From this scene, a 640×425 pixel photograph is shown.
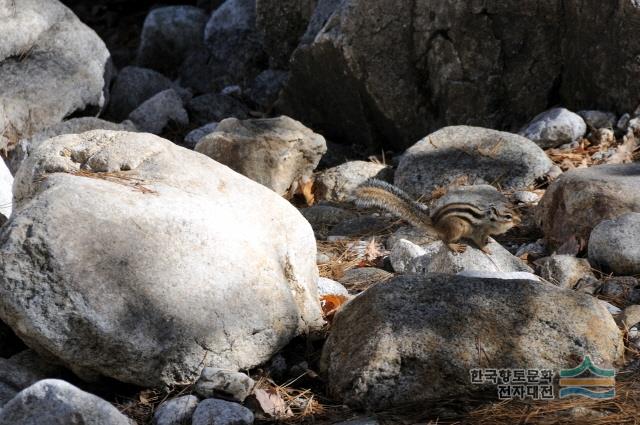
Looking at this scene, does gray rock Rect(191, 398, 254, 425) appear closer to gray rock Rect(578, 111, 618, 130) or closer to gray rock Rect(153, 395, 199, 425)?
gray rock Rect(153, 395, 199, 425)

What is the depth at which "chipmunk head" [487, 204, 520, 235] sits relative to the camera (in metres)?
5.11

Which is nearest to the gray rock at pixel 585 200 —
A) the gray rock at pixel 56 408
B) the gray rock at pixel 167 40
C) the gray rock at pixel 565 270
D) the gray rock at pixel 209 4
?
the gray rock at pixel 565 270

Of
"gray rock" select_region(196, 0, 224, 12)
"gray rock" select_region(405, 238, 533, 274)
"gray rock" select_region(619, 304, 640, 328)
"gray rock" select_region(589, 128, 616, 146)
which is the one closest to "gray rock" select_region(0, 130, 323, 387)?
"gray rock" select_region(405, 238, 533, 274)

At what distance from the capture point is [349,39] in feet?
24.2

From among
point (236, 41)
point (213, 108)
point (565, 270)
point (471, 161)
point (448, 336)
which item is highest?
point (448, 336)

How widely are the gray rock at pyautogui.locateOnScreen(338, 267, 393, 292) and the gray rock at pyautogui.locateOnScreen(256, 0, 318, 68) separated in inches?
163

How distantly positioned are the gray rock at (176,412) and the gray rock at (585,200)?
2.58m

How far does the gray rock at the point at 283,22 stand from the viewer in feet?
28.6

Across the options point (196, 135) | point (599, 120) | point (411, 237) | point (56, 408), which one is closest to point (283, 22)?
point (196, 135)

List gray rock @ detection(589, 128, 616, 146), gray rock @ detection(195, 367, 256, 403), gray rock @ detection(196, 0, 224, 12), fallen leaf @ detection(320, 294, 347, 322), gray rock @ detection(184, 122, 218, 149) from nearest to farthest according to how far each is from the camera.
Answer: gray rock @ detection(195, 367, 256, 403) → fallen leaf @ detection(320, 294, 347, 322) → gray rock @ detection(589, 128, 616, 146) → gray rock @ detection(184, 122, 218, 149) → gray rock @ detection(196, 0, 224, 12)

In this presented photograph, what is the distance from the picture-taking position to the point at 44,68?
25.3ft

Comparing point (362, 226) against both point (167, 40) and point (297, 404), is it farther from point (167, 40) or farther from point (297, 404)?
point (167, 40)

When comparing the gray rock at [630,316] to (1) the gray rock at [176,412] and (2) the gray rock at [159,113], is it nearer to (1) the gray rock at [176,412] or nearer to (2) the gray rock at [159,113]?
(1) the gray rock at [176,412]

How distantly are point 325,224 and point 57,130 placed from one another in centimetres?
232
